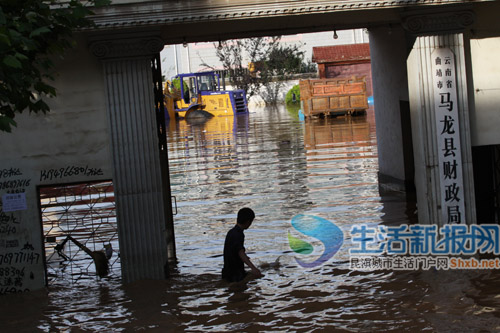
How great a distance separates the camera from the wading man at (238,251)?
8.95 m

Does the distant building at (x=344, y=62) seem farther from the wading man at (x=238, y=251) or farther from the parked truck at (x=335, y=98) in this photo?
the wading man at (x=238, y=251)

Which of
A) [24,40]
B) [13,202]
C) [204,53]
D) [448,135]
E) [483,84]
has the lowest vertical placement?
[13,202]

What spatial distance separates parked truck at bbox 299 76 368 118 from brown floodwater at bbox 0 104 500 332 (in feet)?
67.0

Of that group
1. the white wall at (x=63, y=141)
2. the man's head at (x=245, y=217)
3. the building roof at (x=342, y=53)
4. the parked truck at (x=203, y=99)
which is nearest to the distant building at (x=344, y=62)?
the building roof at (x=342, y=53)

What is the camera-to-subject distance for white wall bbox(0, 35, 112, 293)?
9.42m

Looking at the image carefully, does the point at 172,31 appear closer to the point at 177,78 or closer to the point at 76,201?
the point at 76,201

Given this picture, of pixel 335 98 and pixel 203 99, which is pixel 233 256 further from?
pixel 203 99

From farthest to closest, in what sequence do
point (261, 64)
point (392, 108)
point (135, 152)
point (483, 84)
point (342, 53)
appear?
point (261, 64) < point (342, 53) < point (392, 108) < point (483, 84) < point (135, 152)

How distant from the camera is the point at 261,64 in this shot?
53.4 meters

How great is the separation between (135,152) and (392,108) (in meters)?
7.67

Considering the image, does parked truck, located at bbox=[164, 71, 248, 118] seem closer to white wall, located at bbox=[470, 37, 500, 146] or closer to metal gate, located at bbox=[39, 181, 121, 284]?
metal gate, located at bbox=[39, 181, 121, 284]

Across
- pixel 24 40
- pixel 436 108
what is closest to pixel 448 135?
pixel 436 108

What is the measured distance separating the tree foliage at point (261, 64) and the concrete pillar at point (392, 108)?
37.7m

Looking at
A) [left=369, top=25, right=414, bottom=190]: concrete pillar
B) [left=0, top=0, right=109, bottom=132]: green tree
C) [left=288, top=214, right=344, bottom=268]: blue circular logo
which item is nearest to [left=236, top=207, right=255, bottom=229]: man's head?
[left=288, top=214, right=344, bottom=268]: blue circular logo
